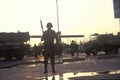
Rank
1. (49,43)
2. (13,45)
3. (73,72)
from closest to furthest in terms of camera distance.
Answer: (49,43), (73,72), (13,45)

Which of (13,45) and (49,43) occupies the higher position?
(13,45)

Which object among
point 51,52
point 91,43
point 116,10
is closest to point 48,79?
point 51,52

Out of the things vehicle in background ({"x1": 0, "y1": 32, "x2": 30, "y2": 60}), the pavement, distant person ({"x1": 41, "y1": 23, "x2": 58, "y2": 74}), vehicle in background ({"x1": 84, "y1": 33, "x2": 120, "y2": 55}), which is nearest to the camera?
the pavement

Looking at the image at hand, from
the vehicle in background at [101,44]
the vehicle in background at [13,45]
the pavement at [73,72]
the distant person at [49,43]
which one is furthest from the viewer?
the vehicle in background at [101,44]

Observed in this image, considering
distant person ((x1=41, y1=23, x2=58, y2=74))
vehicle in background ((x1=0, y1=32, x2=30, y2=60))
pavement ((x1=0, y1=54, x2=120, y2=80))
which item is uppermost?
vehicle in background ((x1=0, y1=32, x2=30, y2=60))

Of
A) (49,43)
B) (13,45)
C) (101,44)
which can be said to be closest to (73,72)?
(49,43)

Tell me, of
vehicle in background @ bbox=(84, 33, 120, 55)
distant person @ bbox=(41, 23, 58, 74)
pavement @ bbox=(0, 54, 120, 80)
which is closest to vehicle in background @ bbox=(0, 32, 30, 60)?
vehicle in background @ bbox=(84, 33, 120, 55)

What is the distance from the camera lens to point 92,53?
53.9 m

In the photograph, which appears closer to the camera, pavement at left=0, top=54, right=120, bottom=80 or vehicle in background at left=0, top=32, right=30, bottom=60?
pavement at left=0, top=54, right=120, bottom=80

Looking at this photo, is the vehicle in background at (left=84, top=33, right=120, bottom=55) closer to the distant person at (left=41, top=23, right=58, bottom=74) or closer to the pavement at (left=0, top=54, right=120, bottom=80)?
the pavement at (left=0, top=54, right=120, bottom=80)

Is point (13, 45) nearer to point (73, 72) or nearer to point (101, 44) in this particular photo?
point (101, 44)

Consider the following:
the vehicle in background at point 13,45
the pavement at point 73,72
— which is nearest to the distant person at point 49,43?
the pavement at point 73,72

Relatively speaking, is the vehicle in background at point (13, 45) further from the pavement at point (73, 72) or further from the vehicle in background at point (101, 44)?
the pavement at point (73, 72)

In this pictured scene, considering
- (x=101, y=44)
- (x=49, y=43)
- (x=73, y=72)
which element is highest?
(x=101, y=44)
